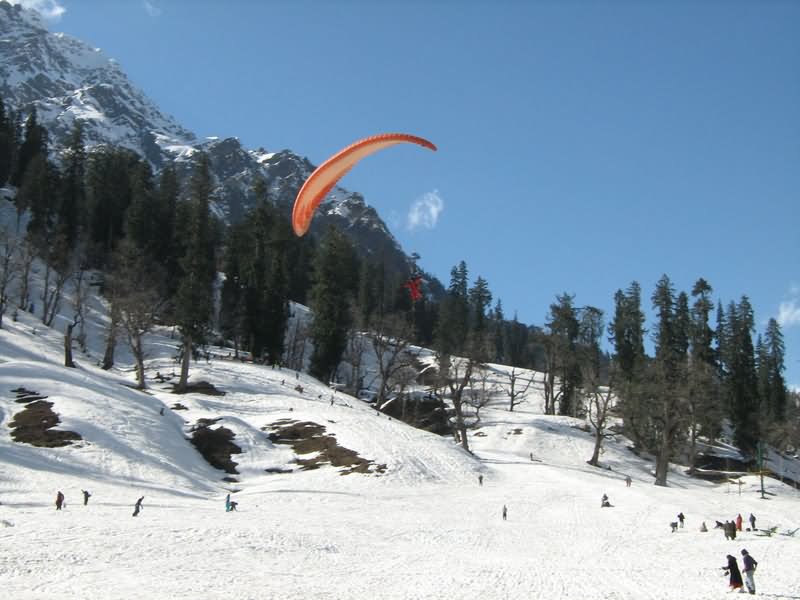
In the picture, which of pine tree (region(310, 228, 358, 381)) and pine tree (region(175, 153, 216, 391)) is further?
pine tree (region(310, 228, 358, 381))

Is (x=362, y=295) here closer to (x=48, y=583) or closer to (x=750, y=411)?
(x=750, y=411)

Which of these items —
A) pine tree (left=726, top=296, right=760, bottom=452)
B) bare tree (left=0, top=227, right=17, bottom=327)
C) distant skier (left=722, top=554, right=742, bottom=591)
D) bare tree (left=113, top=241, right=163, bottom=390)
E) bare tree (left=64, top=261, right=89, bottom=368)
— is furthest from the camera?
pine tree (left=726, top=296, right=760, bottom=452)

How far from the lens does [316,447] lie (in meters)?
39.5

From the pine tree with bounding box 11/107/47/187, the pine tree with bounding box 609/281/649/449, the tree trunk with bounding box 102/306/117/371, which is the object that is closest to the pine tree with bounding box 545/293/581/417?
the pine tree with bounding box 609/281/649/449

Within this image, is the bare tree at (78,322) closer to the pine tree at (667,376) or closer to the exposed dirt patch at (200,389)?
the exposed dirt patch at (200,389)

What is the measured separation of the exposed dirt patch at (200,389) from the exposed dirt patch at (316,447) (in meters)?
7.35

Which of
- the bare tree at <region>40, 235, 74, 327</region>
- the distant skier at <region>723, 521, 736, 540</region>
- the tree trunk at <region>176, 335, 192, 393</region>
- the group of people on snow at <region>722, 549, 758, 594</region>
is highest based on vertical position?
the bare tree at <region>40, 235, 74, 327</region>

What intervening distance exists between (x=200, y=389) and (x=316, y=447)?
12.9 m

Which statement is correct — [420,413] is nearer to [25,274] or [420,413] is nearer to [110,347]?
[110,347]

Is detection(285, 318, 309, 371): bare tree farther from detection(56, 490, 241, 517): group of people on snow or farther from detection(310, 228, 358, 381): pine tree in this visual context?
detection(56, 490, 241, 517): group of people on snow

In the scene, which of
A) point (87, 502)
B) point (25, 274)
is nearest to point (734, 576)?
point (87, 502)

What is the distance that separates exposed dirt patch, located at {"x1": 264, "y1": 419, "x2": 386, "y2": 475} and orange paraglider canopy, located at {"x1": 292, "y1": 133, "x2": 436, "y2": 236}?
692 inches

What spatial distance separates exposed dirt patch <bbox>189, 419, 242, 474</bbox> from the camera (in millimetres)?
36688

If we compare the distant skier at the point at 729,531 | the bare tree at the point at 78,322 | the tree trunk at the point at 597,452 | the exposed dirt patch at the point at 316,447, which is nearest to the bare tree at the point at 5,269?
the bare tree at the point at 78,322
